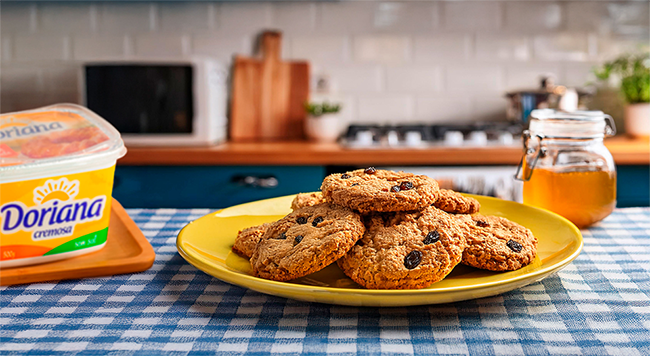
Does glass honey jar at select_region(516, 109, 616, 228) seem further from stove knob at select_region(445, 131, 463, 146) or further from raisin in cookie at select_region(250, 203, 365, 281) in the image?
stove knob at select_region(445, 131, 463, 146)

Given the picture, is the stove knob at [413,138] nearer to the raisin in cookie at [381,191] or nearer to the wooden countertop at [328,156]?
the wooden countertop at [328,156]

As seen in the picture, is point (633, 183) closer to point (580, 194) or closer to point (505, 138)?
point (505, 138)

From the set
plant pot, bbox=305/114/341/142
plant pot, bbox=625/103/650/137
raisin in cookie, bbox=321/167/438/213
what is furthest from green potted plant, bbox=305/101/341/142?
raisin in cookie, bbox=321/167/438/213

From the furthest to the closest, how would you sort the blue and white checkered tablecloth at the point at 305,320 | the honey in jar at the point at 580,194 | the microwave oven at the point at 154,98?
the microwave oven at the point at 154,98
the honey in jar at the point at 580,194
the blue and white checkered tablecloth at the point at 305,320

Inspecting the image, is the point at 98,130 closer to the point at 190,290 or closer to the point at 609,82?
the point at 190,290

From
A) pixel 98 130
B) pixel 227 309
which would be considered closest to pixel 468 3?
pixel 98 130

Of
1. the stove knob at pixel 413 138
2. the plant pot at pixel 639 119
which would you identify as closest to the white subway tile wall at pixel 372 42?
the plant pot at pixel 639 119

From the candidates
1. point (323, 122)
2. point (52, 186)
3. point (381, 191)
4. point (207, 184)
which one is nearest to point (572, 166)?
point (381, 191)
